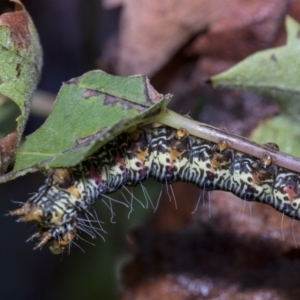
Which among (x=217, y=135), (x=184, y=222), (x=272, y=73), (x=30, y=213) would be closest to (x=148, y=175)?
(x=217, y=135)

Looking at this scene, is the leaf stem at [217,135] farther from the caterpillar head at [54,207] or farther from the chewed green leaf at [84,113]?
the caterpillar head at [54,207]

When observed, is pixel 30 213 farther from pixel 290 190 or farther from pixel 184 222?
pixel 184 222

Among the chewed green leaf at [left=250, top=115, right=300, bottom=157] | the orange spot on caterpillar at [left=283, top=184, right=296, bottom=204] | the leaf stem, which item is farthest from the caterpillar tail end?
the chewed green leaf at [left=250, top=115, right=300, bottom=157]

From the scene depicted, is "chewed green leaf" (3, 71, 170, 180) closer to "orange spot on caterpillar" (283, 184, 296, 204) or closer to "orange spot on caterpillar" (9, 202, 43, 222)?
"orange spot on caterpillar" (9, 202, 43, 222)

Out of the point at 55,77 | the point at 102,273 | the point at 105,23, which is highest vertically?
the point at 105,23

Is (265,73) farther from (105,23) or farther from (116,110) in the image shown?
(105,23)

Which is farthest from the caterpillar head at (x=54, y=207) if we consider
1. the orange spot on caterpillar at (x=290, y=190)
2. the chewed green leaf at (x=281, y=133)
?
the chewed green leaf at (x=281, y=133)

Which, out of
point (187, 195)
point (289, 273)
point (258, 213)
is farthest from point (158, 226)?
point (289, 273)
